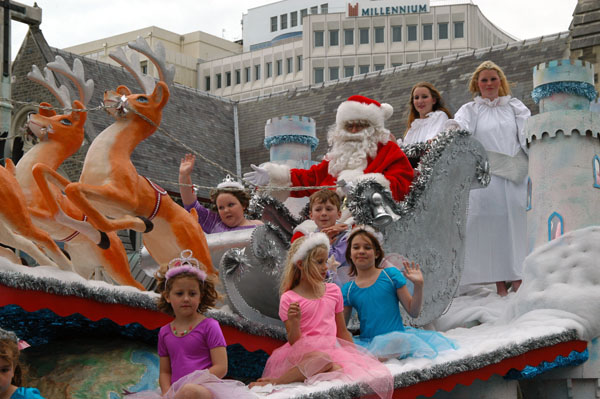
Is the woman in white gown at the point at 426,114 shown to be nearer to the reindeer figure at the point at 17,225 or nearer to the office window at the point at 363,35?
the reindeer figure at the point at 17,225

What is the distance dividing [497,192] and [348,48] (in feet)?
179

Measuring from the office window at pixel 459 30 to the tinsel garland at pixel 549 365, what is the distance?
5566 cm

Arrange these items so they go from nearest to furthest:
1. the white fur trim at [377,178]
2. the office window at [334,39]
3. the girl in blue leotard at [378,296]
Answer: the girl in blue leotard at [378,296] → the white fur trim at [377,178] → the office window at [334,39]

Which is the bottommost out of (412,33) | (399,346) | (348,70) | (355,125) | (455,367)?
(455,367)

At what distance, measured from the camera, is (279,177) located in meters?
7.63

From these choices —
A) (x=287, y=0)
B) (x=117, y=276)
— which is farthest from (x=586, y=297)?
(x=287, y=0)

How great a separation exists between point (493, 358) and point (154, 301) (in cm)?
216

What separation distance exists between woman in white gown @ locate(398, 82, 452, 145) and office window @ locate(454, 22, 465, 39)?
175 ft

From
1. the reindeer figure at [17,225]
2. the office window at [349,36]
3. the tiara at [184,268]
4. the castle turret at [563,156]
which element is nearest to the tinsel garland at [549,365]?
the castle turret at [563,156]

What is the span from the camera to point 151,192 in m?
6.43

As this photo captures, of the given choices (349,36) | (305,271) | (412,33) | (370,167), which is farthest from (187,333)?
(412,33)

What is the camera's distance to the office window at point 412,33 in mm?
62219

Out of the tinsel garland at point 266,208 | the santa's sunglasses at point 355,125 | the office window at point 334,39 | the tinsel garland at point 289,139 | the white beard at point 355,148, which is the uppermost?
the office window at point 334,39

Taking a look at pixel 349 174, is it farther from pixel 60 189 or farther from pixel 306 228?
pixel 60 189
